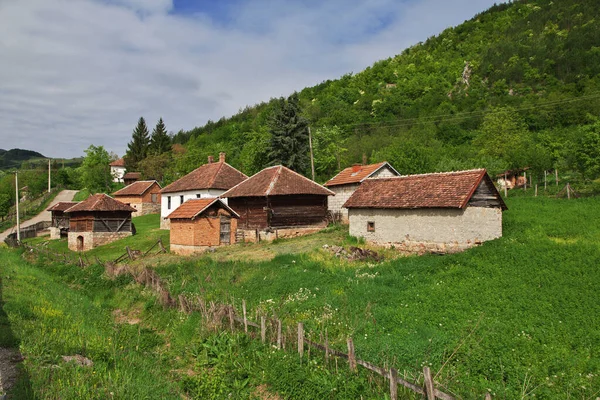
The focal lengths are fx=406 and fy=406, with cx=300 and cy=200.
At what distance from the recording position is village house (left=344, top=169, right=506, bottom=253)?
1933 cm

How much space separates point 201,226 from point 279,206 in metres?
5.79

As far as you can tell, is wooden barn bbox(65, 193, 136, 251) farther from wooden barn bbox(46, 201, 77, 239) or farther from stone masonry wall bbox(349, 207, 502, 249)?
stone masonry wall bbox(349, 207, 502, 249)

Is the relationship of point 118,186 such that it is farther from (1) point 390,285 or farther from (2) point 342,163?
(1) point 390,285

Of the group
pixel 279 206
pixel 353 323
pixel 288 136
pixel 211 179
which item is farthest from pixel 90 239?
pixel 353 323

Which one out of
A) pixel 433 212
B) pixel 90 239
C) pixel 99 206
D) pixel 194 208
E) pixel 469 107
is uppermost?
pixel 469 107

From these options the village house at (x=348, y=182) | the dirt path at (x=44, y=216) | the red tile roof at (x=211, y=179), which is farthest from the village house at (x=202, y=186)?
the dirt path at (x=44, y=216)

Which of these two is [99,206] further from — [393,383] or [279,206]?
[393,383]

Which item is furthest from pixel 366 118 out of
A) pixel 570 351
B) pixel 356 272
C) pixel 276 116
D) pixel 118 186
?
pixel 570 351

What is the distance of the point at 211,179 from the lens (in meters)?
36.8

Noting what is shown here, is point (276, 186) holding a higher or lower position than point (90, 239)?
higher

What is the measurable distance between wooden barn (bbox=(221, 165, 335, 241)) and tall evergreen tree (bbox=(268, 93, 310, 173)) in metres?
15.6

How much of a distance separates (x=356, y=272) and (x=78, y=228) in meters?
28.6

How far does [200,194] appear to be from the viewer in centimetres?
3644

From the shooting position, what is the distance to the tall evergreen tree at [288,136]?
45594 millimetres
